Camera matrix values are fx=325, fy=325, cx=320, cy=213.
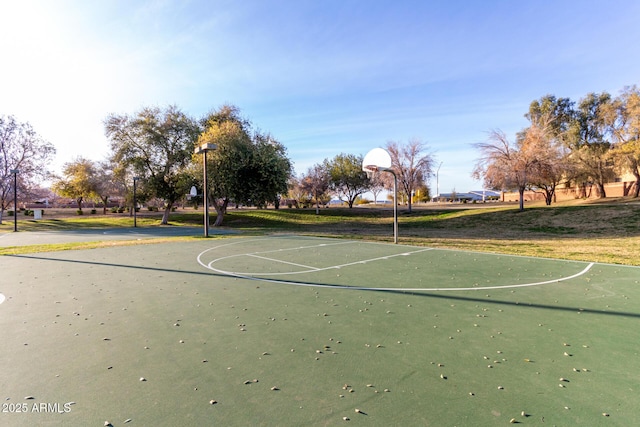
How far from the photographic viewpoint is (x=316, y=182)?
43688 mm

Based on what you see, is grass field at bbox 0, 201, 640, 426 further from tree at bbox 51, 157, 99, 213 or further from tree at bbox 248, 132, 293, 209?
tree at bbox 51, 157, 99, 213

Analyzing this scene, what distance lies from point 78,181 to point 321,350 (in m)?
49.7

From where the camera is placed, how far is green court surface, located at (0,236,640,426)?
248 cm

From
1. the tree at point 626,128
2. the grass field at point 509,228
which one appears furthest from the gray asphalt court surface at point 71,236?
the tree at point 626,128

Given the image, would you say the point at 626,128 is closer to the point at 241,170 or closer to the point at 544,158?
the point at 544,158

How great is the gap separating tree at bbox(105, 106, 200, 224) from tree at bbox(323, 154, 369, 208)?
67.0ft

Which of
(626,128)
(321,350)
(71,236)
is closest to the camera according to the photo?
(321,350)

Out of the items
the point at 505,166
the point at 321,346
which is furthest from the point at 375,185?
the point at 321,346

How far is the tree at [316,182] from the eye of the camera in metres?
43.9

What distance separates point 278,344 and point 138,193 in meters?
34.4

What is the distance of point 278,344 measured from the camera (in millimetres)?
3701

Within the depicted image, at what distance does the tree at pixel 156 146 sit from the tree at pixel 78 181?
15.9 meters

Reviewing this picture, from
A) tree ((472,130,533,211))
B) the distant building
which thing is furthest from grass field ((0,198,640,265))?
the distant building

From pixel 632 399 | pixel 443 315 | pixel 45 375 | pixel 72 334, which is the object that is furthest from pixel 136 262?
pixel 632 399
